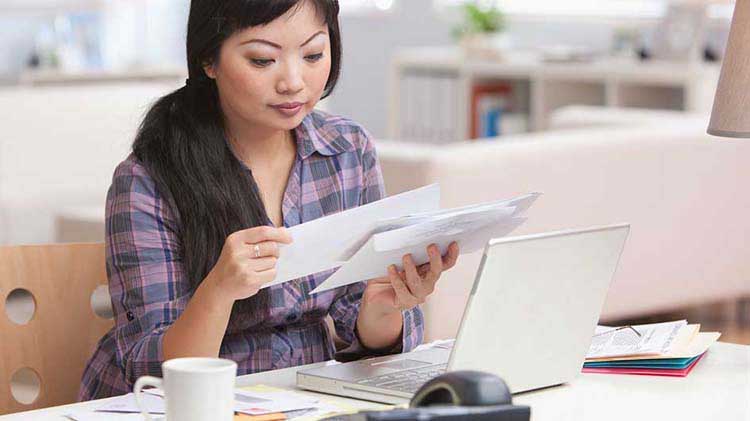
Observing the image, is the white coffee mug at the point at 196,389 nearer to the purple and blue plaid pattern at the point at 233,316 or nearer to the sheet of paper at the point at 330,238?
the sheet of paper at the point at 330,238

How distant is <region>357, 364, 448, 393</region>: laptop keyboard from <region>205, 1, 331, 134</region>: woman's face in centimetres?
37

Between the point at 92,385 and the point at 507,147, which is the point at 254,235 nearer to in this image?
the point at 92,385

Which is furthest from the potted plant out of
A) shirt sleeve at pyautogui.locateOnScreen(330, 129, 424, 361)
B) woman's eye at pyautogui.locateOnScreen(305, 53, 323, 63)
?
woman's eye at pyautogui.locateOnScreen(305, 53, 323, 63)

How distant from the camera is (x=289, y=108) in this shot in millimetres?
1700

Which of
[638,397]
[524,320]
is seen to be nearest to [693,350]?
[638,397]

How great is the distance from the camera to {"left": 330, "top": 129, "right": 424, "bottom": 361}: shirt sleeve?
5.73 feet

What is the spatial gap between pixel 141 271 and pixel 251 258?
10.8 inches

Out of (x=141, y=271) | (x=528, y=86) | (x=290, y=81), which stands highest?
(x=290, y=81)

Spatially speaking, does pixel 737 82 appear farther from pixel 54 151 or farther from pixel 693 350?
pixel 54 151

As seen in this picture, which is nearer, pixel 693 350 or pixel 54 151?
pixel 693 350

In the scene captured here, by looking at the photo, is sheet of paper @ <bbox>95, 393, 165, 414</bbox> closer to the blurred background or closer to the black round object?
the black round object

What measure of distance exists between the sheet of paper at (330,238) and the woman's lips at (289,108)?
0.25 metres

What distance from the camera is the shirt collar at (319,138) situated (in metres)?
1.89

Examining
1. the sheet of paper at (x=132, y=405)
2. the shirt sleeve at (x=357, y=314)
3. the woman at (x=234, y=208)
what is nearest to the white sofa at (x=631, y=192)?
the shirt sleeve at (x=357, y=314)
